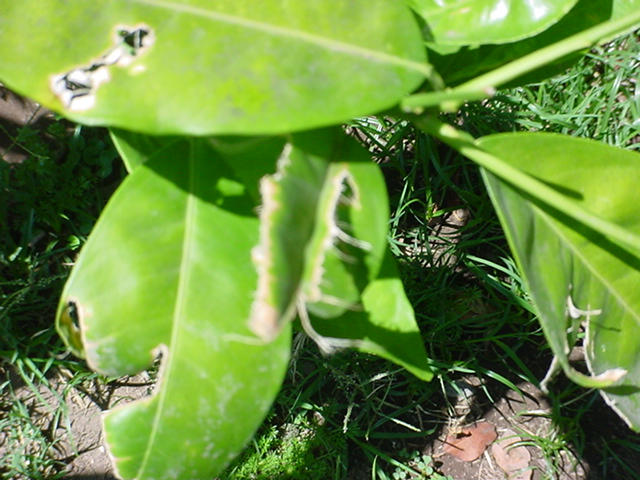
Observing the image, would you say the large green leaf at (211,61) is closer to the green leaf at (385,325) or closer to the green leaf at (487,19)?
the green leaf at (487,19)

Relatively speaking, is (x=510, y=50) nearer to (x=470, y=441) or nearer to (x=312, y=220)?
(x=312, y=220)

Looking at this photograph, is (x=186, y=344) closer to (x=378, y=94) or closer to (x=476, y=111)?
(x=378, y=94)

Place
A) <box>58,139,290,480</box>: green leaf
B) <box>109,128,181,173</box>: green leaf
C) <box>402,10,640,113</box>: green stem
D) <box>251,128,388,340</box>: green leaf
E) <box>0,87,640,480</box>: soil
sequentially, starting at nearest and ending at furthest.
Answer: <box>251,128,388,340</box>: green leaf, <box>402,10,640,113</box>: green stem, <box>58,139,290,480</box>: green leaf, <box>109,128,181,173</box>: green leaf, <box>0,87,640,480</box>: soil

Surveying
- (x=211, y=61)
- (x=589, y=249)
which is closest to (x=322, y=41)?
(x=211, y=61)

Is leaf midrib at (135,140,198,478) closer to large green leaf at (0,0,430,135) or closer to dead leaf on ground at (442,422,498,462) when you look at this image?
large green leaf at (0,0,430,135)

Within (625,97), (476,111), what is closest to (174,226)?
(476,111)

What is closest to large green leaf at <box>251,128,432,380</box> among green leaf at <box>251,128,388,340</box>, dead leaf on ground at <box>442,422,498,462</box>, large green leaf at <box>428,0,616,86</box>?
green leaf at <box>251,128,388,340</box>
